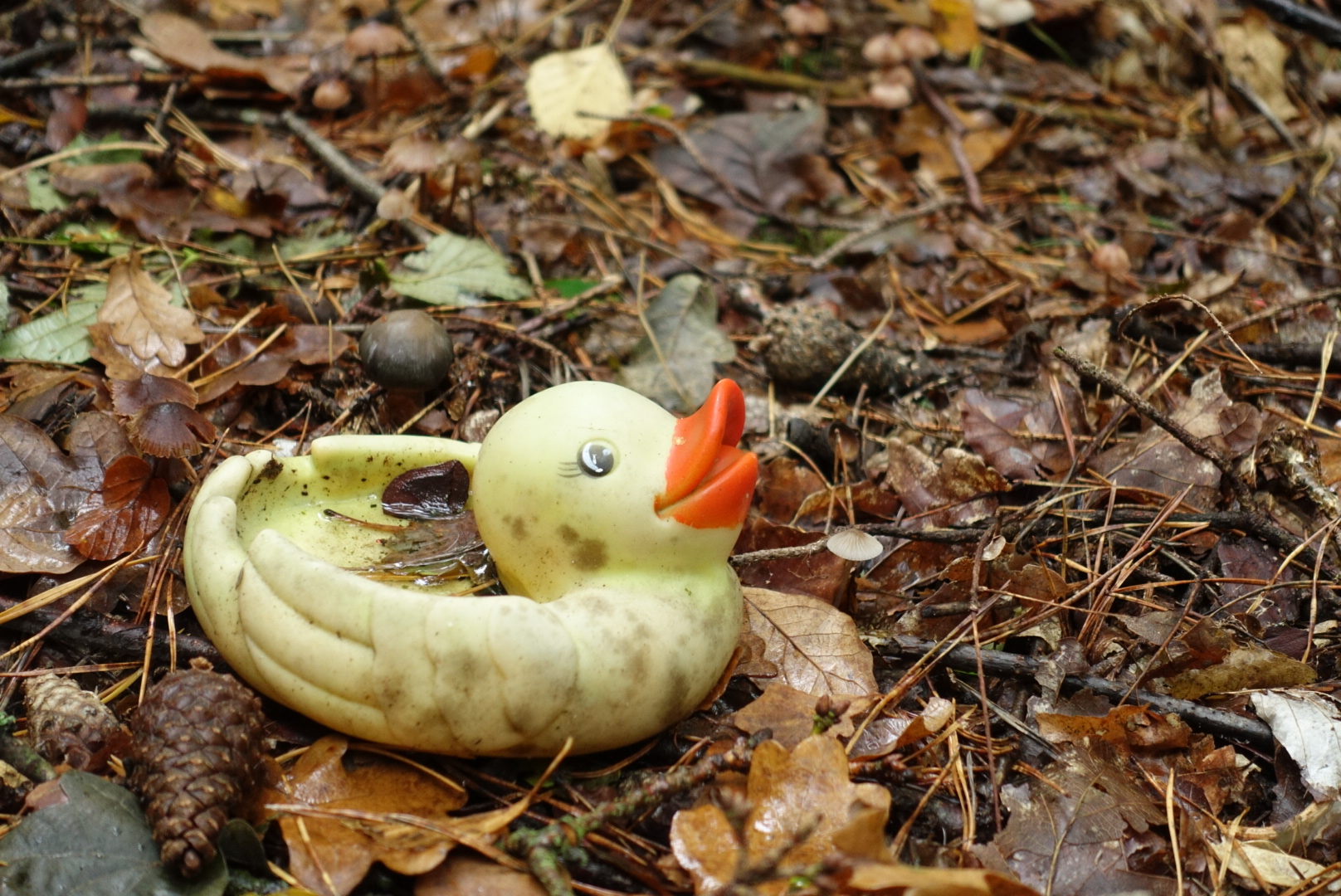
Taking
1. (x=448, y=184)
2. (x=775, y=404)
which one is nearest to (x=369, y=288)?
(x=448, y=184)

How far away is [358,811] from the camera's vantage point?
6.23 feet

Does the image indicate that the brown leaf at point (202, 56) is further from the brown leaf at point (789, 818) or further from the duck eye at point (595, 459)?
the brown leaf at point (789, 818)

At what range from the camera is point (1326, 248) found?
421cm

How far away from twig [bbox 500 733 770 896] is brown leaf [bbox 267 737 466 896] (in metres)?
0.16

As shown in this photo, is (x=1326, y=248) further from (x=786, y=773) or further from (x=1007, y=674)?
(x=786, y=773)

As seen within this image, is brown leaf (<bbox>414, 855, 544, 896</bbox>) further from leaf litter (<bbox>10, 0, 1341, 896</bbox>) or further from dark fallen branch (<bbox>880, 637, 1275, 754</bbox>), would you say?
dark fallen branch (<bbox>880, 637, 1275, 754</bbox>)

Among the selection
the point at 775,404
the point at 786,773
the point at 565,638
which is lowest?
the point at 775,404

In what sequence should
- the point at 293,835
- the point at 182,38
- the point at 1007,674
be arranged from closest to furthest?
the point at 293,835 → the point at 1007,674 → the point at 182,38

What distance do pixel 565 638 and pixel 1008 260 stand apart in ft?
10.2

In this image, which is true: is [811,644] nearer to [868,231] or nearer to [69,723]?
[69,723]

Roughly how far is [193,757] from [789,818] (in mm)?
1130

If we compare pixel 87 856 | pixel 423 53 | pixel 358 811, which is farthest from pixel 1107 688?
pixel 423 53

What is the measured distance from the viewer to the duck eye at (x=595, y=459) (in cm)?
205

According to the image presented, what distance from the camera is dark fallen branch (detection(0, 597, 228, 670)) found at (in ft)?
7.54
